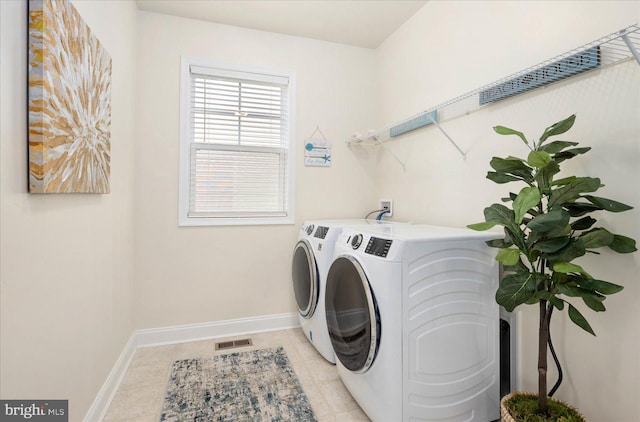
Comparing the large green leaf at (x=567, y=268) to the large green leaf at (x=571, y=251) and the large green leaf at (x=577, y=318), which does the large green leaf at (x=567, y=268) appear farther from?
the large green leaf at (x=577, y=318)

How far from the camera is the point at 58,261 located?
1130 mm

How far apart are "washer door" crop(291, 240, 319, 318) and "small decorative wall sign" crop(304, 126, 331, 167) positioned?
0.79m

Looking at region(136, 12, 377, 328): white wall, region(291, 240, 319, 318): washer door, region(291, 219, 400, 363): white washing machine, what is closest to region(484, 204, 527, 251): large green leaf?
region(291, 219, 400, 363): white washing machine

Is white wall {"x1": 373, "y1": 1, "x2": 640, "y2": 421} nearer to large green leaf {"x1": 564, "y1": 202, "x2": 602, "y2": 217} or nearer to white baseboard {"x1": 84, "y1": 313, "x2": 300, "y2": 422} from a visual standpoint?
large green leaf {"x1": 564, "y1": 202, "x2": 602, "y2": 217}

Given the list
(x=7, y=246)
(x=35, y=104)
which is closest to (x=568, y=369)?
(x=7, y=246)

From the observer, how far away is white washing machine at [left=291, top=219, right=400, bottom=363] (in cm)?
202

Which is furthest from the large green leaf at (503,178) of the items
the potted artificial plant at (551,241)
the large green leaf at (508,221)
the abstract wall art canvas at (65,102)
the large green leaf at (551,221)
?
the abstract wall art canvas at (65,102)

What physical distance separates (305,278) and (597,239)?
5.43 feet

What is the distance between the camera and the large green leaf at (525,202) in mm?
1049

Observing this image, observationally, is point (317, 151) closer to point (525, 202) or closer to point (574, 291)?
point (525, 202)

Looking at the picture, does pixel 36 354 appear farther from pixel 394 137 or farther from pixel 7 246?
pixel 394 137

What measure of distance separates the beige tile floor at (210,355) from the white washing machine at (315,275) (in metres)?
0.12

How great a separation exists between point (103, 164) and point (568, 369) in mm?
2370

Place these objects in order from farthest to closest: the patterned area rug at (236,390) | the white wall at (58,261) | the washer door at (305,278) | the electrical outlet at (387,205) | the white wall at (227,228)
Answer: the electrical outlet at (387,205) < the white wall at (227,228) < the washer door at (305,278) < the patterned area rug at (236,390) < the white wall at (58,261)
